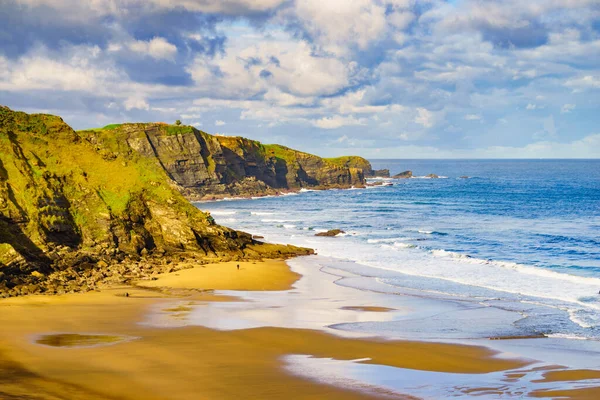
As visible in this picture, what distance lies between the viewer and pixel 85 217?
118 feet

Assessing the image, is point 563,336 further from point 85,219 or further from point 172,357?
point 85,219

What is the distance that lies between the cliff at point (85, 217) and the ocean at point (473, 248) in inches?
388

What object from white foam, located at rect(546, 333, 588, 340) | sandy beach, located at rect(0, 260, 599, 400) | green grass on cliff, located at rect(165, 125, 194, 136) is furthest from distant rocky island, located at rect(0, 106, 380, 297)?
green grass on cliff, located at rect(165, 125, 194, 136)

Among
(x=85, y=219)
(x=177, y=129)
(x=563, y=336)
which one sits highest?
(x=177, y=129)

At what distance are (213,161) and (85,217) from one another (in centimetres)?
8791

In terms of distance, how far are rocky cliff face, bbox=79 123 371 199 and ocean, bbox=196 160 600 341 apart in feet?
81.5

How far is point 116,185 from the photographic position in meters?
39.3

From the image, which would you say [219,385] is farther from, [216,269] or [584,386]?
[216,269]

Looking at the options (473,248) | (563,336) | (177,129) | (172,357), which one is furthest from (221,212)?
(172,357)

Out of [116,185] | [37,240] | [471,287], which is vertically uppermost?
[116,185]

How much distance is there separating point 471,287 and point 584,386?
17.7 m

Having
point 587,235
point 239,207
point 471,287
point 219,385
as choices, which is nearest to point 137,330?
point 219,385

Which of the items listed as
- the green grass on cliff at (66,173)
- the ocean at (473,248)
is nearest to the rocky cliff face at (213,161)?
the ocean at (473,248)

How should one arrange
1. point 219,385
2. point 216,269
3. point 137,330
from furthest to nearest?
point 216,269
point 137,330
point 219,385
